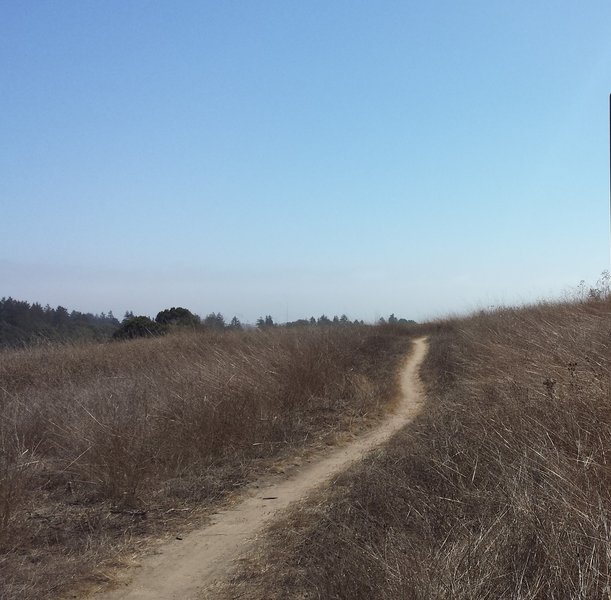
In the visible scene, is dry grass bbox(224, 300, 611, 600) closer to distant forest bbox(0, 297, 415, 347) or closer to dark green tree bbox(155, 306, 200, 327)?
distant forest bbox(0, 297, 415, 347)

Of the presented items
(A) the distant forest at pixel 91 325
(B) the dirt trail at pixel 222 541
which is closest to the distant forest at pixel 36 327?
(A) the distant forest at pixel 91 325

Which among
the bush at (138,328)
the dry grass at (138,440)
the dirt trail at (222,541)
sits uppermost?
the bush at (138,328)

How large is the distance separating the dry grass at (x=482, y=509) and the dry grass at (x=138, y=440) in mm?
1586

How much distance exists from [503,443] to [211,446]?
5151mm

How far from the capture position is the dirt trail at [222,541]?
499 centimetres

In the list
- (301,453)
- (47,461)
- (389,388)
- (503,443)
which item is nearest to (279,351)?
(389,388)

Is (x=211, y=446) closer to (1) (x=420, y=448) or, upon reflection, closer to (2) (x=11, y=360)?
(1) (x=420, y=448)

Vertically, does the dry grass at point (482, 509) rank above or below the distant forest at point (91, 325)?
below

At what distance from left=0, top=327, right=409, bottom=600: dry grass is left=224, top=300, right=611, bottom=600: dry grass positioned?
1586 millimetres

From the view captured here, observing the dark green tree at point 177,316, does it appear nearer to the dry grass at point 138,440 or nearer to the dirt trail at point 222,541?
the dry grass at point 138,440

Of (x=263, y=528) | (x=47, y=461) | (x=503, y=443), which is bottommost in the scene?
(x=263, y=528)

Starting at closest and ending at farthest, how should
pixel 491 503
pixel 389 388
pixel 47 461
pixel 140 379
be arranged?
pixel 491 503, pixel 47 461, pixel 140 379, pixel 389 388

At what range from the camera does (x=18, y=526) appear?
5.80 metres

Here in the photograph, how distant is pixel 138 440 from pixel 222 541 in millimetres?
2351
